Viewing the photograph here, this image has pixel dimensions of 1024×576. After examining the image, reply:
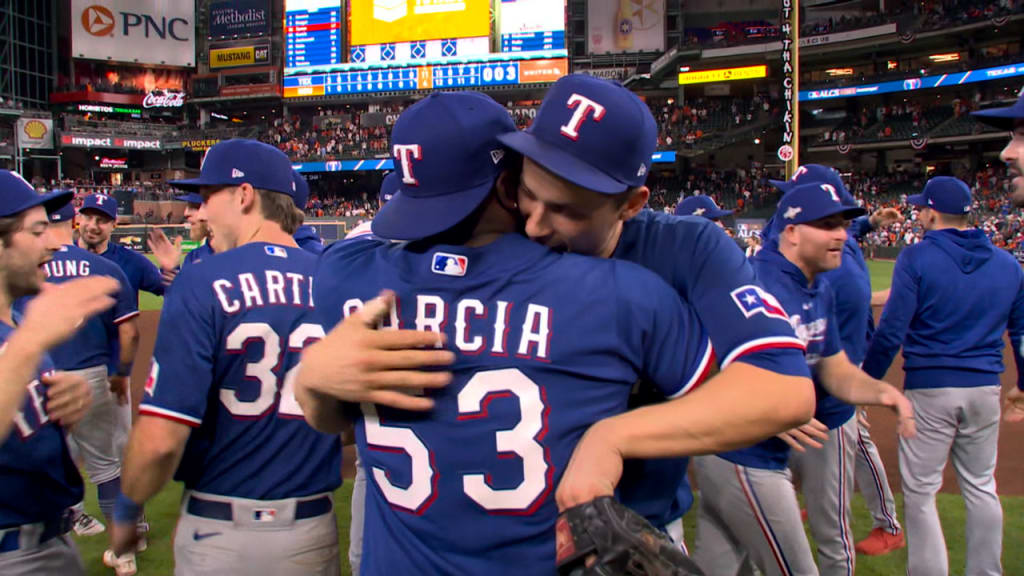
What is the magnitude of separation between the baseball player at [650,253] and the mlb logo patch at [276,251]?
50.6 inches

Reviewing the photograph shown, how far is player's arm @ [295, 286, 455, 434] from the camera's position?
1.33 m

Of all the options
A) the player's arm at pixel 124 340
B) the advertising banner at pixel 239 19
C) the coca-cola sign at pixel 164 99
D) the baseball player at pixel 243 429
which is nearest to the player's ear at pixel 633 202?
the baseball player at pixel 243 429

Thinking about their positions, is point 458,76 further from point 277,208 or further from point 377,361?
point 377,361

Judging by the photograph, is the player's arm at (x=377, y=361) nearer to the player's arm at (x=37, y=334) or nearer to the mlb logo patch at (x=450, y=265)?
the mlb logo patch at (x=450, y=265)

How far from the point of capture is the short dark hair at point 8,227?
92.5 inches

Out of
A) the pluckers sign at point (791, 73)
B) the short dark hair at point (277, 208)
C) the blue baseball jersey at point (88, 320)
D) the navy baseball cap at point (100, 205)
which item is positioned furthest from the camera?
the pluckers sign at point (791, 73)

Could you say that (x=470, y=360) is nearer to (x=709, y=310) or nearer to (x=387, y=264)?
(x=387, y=264)

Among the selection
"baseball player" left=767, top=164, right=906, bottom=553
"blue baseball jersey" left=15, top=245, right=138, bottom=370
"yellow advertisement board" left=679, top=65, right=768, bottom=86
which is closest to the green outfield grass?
"baseball player" left=767, top=164, right=906, bottom=553

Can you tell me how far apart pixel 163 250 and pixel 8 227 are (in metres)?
2.39

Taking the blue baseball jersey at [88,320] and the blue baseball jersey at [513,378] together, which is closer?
the blue baseball jersey at [513,378]

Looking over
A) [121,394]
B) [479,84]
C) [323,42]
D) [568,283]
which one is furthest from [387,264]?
[323,42]

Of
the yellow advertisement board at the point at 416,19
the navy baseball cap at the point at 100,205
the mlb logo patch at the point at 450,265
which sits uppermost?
the yellow advertisement board at the point at 416,19

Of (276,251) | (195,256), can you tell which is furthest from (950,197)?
(195,256)

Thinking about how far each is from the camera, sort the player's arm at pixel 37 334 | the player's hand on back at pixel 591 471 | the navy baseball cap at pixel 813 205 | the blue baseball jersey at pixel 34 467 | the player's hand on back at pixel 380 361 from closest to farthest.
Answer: the player's hand on back at pixel 591 471 → the player's hand on back at pixel 380 361 → the player's arm at pixel 37 334 → the blue baseball jersey at pixel 34 467 → the navy baseball cap at pixel 813 205
